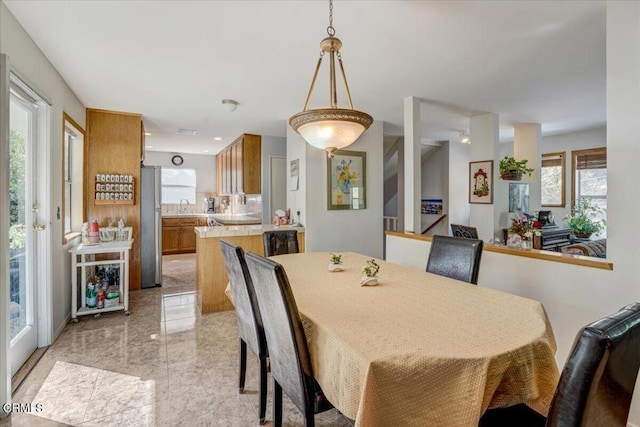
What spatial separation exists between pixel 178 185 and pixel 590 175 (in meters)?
8.35

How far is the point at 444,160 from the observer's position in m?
6.61

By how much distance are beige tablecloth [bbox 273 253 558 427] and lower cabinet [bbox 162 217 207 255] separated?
6263 mm

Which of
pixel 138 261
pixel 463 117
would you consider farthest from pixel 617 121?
pixel 138 261

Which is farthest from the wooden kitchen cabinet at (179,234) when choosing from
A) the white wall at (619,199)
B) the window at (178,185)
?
the white wall at (619,199)

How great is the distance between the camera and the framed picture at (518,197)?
4.51 meters

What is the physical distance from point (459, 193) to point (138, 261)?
18.8ft

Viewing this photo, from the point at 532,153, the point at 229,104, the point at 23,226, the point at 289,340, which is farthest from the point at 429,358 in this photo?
the point at 532,153

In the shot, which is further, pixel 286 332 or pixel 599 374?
pixel 286 332

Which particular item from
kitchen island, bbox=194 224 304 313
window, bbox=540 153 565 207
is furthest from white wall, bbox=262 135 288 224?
window, bbox=540 153 565 207

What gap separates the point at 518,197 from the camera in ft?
15.0

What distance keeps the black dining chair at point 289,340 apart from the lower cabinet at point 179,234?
20.6 feet

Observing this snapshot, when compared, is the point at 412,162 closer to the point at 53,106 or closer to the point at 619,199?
the point at 619,199

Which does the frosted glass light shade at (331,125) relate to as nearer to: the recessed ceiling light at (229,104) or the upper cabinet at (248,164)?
the recessed ceiling light at (229,104)

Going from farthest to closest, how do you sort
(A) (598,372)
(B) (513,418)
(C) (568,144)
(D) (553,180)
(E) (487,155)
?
1. (D) (553,180)
2. (C) (568,144)
3. (E) (487,155)
4. (B) (513,418)
5. (A) (598,372)
